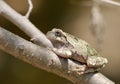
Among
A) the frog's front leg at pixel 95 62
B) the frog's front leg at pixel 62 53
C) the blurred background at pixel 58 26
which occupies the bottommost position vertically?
the frog's front leg at pixel 62 53

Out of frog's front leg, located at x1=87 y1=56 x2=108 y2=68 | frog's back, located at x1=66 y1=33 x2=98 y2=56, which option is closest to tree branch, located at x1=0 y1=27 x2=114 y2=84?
frog's front leg, located at x1=87 y1=56 x2=108 y2=68

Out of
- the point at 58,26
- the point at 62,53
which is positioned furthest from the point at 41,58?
the point at 58,26

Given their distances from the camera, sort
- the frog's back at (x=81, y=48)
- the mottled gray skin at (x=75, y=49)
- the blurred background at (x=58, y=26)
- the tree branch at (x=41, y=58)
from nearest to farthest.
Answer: the tree branch at (x=41, y=58), the mottled gray skin at (x=75, y=49), the frog's back at (x=81, y=48), the blurred background at (x=58, y=26)

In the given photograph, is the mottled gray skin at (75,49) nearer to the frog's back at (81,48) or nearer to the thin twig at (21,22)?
the frog's back at (81,48)

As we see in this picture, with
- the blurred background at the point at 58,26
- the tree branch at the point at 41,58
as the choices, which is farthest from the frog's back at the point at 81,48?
the blurred background at the point at 58,26

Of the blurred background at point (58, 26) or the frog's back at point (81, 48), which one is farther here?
the blurred background at point (58, 26)

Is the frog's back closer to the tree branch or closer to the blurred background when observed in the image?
the tree branch

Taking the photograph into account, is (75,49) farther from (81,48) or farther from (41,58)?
(41,58)
